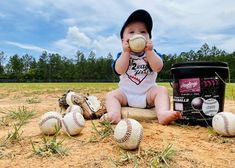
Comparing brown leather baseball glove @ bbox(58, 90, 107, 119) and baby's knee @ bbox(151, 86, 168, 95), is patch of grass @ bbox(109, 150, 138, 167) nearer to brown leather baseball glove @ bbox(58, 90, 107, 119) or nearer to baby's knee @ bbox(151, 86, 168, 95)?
baby's knee @ bbox(151, 86, 168, 95)

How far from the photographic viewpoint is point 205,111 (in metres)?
4.37

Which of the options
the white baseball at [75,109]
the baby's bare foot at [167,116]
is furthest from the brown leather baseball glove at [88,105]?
the baby's bare foot at [167,116]

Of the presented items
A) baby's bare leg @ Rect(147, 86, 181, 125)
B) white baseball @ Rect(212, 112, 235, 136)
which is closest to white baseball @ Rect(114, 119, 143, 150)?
white baseball @ Rect(212, 112, 235, 136)

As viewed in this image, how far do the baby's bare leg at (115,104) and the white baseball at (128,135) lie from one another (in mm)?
1212

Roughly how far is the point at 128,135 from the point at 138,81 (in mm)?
2069

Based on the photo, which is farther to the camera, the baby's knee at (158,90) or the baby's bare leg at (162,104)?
the baby's knee at (158,90)

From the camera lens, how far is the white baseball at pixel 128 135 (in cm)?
304

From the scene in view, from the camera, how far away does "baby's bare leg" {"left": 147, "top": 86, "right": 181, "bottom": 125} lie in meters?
4.30

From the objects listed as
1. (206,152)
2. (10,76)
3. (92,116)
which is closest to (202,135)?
(206,152)

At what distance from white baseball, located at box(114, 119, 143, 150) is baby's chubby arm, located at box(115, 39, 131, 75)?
185 centimetres

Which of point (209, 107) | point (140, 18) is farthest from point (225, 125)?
point (140, 18)

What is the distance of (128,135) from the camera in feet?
10.0

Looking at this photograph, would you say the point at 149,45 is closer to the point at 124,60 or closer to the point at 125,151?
the point at 124,60

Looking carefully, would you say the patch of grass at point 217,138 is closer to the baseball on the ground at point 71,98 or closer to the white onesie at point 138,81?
the white onesie at point 138,81
